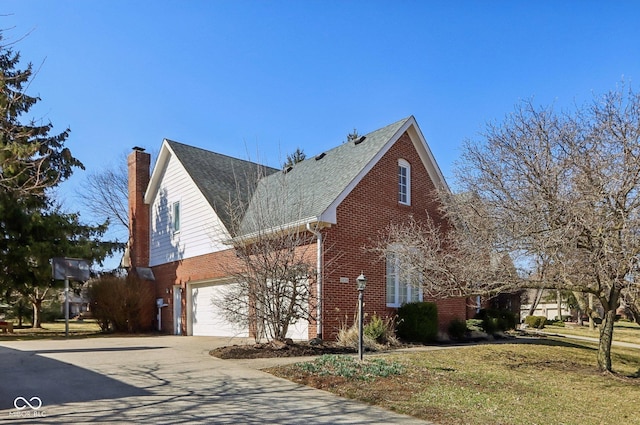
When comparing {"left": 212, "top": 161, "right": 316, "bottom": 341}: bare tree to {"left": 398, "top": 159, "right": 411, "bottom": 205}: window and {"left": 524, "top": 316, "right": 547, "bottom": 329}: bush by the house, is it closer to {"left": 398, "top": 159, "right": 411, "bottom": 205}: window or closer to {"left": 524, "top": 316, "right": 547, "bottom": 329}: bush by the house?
{"left": 398, "top": 159, "right": 411, "bottom": 205}: window

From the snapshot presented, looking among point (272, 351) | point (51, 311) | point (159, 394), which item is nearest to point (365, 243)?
point (272, 351)

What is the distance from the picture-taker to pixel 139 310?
871 inches

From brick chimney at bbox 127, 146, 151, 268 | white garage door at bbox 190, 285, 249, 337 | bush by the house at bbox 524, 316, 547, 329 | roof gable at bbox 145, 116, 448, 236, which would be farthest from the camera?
bush by the house at bbox 524, 316, 547, 329

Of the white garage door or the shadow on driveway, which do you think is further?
the white garage door

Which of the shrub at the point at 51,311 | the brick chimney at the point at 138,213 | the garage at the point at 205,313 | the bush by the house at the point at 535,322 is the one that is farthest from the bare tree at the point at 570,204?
the shrub at the point at 51,311

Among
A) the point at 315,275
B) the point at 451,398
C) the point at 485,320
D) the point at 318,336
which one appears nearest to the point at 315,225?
the point at 315,275

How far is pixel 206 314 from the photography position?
20312 mm

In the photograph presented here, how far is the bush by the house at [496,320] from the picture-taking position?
2078cm

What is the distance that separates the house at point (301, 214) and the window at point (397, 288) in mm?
48

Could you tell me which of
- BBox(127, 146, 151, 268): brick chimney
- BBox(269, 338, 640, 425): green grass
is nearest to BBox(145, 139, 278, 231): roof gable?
BBox(127, 146, 151, 268): brick chimney

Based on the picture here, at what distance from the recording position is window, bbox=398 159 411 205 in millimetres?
18688

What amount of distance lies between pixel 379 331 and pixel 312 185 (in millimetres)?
5968

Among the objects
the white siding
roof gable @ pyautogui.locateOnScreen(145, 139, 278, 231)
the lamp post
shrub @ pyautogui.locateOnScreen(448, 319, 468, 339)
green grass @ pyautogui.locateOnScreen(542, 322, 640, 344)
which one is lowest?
green grass @ pyautogui.locateOnScreen(542, 322, 640, 344)

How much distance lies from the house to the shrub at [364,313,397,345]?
38.8 inches
